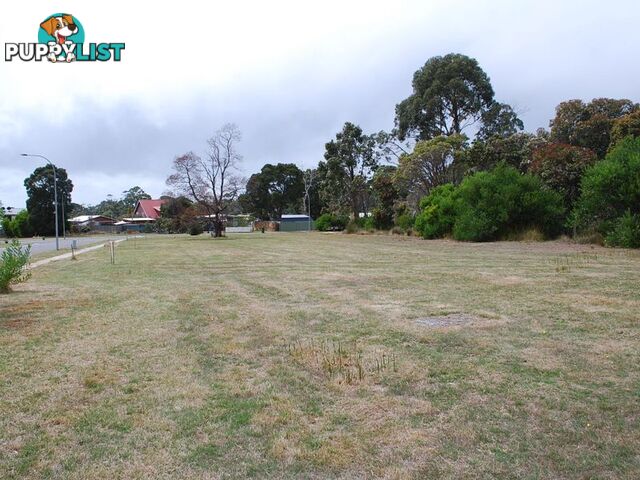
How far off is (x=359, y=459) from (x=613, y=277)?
953 cm

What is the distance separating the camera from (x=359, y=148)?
197 feet

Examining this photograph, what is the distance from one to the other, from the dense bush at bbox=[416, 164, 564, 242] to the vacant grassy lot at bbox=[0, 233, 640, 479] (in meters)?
17.0

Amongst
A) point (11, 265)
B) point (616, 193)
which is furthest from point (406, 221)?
point (11, 265)

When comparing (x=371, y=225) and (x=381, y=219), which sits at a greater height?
(x=381, y=219)

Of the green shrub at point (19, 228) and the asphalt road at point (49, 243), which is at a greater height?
the green shrub at point (19, 228)

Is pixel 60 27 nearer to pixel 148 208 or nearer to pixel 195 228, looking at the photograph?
pixel 195 228

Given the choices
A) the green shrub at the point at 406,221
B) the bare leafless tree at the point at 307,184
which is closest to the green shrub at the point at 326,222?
the bare leafless tree at the point at 307,184

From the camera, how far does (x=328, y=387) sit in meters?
4.41

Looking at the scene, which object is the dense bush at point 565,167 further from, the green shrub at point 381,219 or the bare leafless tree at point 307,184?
the bare leafless tree at point 307,184

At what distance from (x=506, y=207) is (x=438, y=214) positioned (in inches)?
249

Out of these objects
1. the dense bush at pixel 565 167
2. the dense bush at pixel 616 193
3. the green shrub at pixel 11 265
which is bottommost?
the green shrub at pixel 11 265

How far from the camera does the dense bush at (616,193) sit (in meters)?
18.5

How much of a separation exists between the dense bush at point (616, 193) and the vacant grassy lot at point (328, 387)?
11.2 metres

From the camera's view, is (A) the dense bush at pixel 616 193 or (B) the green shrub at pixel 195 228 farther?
(B) the green shrub at pixel 195 228
